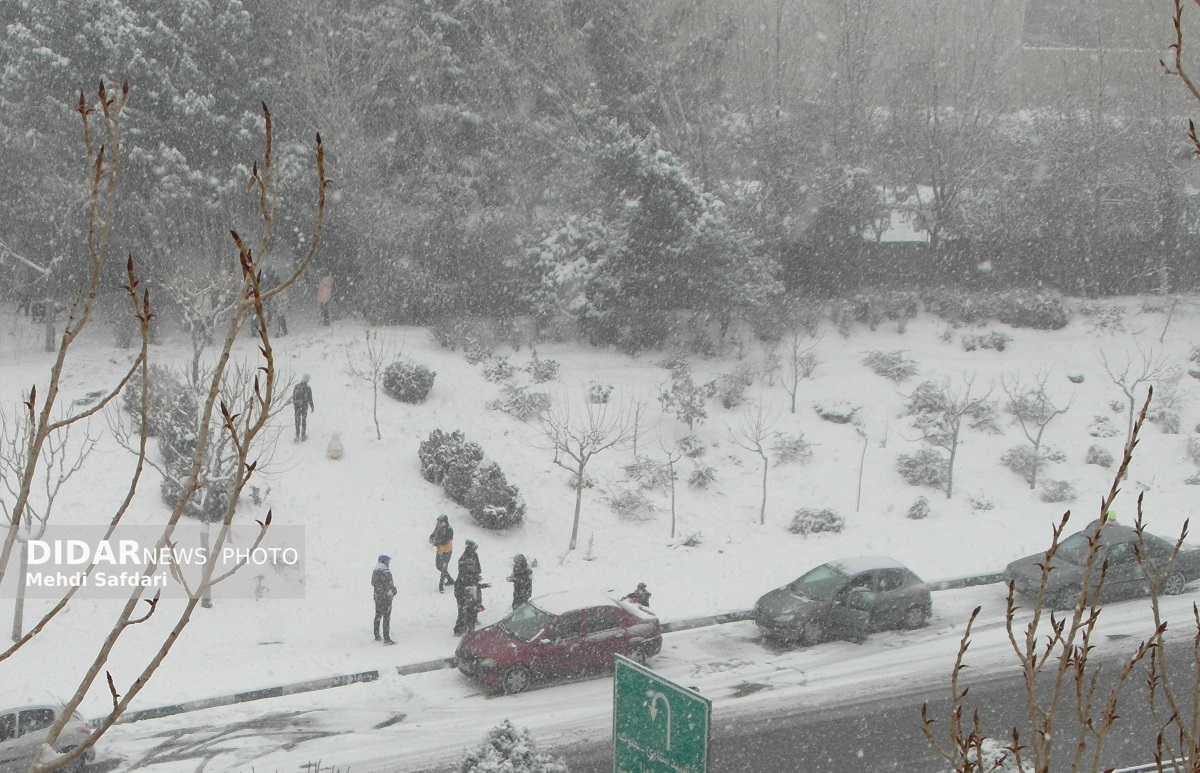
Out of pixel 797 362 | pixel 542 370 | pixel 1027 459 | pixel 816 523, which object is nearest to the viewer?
pixel 816 523

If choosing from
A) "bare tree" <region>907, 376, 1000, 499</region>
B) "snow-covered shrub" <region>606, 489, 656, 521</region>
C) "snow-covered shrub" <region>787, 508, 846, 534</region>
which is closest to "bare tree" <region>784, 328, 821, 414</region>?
"bare tree" <region>907, 376, 1000, 499</region>

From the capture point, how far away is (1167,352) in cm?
2864

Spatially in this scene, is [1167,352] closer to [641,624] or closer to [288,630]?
[641,624]

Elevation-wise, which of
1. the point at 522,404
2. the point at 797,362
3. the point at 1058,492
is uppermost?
the point at 797,362

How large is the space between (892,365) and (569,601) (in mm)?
15607

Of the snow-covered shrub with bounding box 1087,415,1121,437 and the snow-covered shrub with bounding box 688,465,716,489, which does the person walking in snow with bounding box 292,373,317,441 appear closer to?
the snow-covered shrub with bounding box 688,465,716,489

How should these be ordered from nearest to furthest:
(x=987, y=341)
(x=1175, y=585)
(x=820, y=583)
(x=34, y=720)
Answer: (x=34, y=720) < (x=820, y=583) < (x=1175, y=585) < (x=987, y=341)

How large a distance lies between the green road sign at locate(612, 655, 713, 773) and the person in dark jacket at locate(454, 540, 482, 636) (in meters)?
10.8

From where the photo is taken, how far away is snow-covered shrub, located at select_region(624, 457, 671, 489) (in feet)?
72.8

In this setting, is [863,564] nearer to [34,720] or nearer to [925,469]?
[925,469]

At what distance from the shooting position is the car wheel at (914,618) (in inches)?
636

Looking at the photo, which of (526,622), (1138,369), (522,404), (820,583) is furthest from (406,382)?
(1138,369)

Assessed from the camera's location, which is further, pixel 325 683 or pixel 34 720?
pixel 325 683

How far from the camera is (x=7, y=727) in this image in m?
11.3
